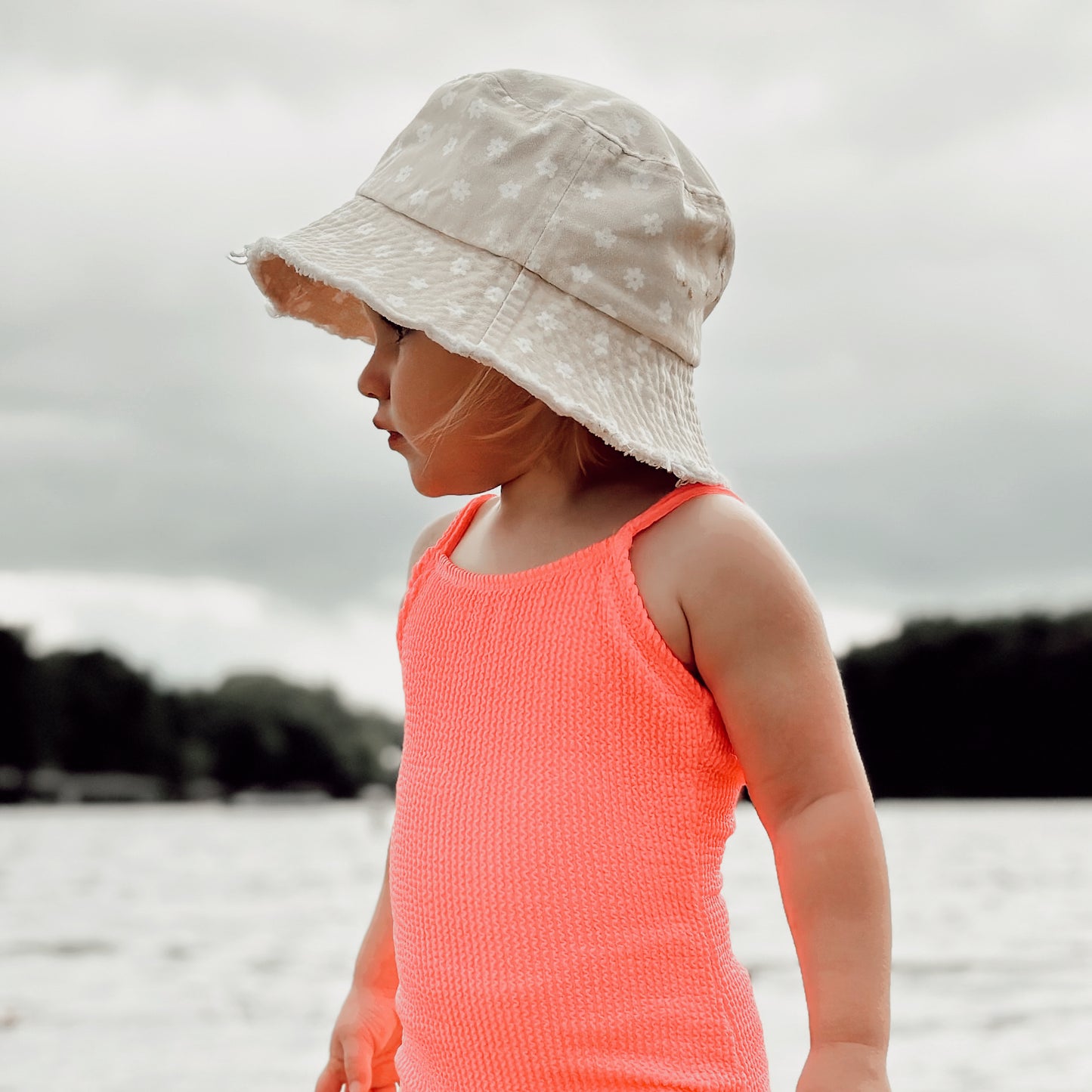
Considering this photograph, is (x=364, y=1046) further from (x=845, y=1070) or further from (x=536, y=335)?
(x=536, y=335)

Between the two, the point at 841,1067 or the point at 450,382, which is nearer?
the point at 841,1067

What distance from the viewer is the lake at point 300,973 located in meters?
4.26

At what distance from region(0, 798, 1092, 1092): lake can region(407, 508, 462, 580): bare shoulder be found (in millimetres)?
2560

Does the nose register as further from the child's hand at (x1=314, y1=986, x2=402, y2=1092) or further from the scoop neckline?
the child's hand at (x1=314, y1=986, x2=402, y2=1092)

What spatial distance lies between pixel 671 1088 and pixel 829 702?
1.33 ft

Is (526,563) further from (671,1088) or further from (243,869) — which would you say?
(243,869)

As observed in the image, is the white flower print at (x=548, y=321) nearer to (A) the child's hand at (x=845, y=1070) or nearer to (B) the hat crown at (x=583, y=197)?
(B) the hat crown at (x=583, y=197)

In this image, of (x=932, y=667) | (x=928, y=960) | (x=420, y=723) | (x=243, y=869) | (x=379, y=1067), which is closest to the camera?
(x=420, y=723)

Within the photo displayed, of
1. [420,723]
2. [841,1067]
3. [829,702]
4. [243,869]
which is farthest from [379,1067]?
[243,869]

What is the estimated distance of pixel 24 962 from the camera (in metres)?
6.53

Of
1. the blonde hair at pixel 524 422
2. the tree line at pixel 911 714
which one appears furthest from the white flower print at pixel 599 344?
the tree line at pixel 911 714

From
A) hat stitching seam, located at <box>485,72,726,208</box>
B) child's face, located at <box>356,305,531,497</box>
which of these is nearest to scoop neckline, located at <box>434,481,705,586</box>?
child's face, located at <box>356,305,531,497</box>

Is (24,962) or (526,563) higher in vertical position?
(526,563)

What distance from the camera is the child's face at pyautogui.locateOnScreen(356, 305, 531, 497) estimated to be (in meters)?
1.55
